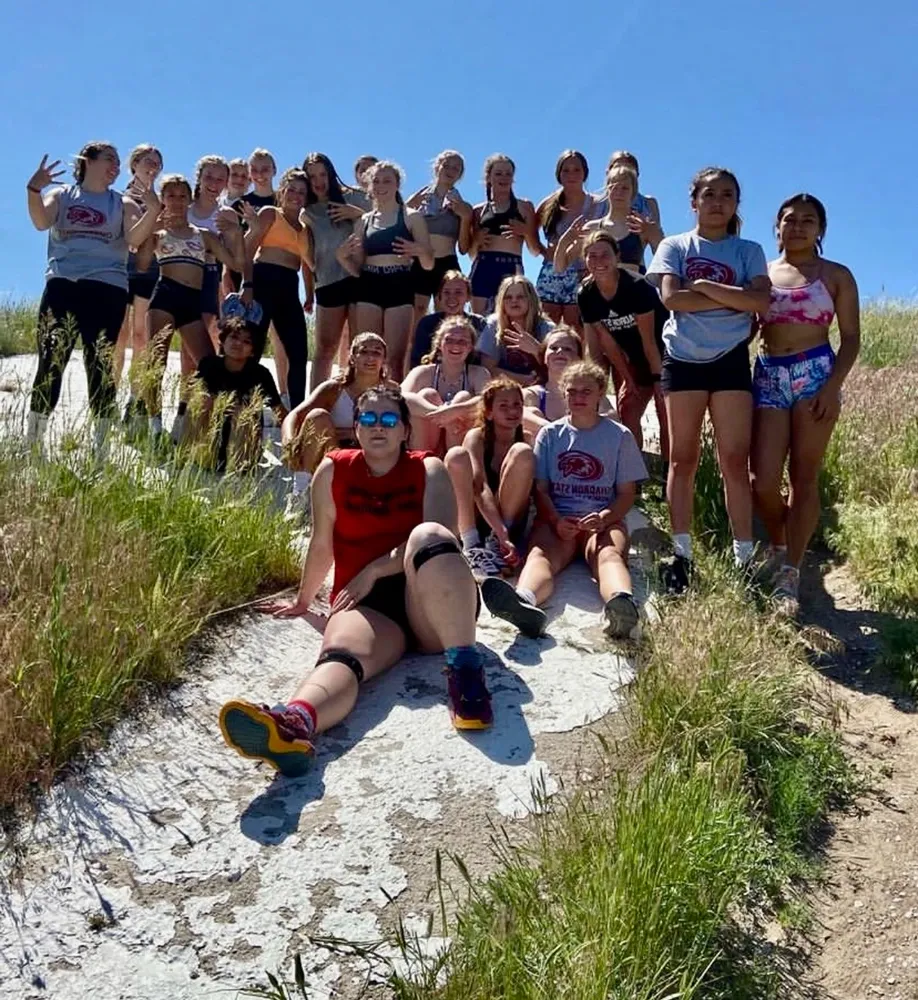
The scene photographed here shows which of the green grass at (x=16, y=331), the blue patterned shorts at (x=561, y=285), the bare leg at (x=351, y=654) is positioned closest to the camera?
the bare leg at (x=351, y=654)

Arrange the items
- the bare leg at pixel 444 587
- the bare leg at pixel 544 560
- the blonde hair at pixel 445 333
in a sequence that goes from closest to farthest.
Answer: the bare leg at pixel 444 587
the bare leg at pixel 544 560
the blonde hair at pixel 445 333

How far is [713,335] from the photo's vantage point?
4977 mm

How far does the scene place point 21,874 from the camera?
296cm

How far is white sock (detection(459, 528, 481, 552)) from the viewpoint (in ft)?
A: 17.4

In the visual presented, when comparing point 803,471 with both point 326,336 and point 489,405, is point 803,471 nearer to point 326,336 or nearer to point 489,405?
point 489,405

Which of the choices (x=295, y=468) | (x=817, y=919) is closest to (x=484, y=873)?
(x=817, y=919)

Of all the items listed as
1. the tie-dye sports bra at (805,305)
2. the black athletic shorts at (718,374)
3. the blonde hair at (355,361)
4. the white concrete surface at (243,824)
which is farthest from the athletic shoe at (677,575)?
the blonde hair at (355,361)

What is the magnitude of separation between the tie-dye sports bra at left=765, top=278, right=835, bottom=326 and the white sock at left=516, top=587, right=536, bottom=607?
6.43 ft

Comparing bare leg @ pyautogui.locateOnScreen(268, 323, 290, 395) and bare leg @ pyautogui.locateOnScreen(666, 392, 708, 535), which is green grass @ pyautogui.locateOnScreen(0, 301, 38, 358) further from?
bare leg @ pyautogui.locateOnScreen(666, 392, 708, 535)

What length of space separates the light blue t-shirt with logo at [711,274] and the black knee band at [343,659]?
2.48 meters

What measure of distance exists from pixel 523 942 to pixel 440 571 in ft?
5.26

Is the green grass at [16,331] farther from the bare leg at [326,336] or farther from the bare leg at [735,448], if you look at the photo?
the bare leg at [735,448]

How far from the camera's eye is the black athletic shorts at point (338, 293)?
24.2 feet

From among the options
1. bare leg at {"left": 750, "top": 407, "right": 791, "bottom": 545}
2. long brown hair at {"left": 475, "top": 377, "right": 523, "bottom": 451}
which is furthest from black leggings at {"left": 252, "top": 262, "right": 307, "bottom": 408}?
bare leg at {"left": 750, "top": 407, "right": 791, "bottom": 545}
